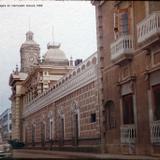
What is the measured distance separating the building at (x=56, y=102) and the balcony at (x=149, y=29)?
2.88 meters

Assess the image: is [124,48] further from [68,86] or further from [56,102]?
[56,102]

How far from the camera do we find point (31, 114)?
2950cm

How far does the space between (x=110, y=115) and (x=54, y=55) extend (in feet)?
58.8

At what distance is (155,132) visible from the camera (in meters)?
11.2

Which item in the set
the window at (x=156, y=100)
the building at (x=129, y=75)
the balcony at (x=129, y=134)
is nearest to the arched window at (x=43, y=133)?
the building at (x=129, y=75)

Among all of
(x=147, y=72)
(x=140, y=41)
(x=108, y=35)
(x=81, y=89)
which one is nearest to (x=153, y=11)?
(x=140, y=41)

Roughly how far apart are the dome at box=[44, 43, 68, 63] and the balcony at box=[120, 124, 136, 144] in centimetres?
1793

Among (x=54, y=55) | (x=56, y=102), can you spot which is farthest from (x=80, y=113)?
(x=54, y=55)

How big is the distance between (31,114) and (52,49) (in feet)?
17.8

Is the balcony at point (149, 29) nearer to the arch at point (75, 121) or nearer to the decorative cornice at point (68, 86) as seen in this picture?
the decorative cornice at point (68, 86)

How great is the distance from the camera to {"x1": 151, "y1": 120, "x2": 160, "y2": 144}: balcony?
11109 mm

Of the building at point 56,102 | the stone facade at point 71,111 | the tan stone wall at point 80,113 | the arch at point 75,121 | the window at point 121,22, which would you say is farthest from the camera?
the arch at point 75,121

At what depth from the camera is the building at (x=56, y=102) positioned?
16.2 metres

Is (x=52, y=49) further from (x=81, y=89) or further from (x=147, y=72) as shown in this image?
(x=147, y=72)
